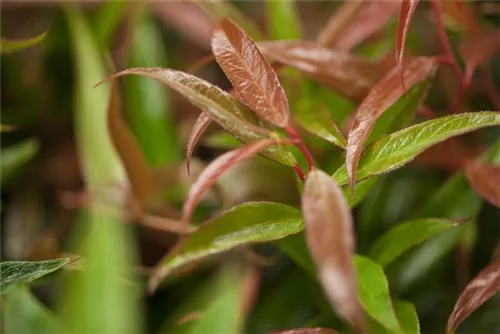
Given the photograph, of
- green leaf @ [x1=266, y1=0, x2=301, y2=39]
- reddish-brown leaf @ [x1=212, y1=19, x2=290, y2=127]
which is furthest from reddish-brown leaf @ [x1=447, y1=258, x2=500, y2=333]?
green leaf @ [x1=266, y1=0, x2=301, y2=39]

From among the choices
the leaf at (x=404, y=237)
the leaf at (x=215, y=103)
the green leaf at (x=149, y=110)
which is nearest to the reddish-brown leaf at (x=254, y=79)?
the leaf at (x=215, y=103)

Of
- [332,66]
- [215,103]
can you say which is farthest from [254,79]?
[332,66]

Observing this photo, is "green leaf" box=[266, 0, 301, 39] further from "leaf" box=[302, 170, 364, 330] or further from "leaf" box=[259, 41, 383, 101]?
"leaf" box=[302, 170, 364, 330]

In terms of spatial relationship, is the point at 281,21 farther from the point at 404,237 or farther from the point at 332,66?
the point at 404,237

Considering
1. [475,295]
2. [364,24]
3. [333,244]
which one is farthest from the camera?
[364,24]

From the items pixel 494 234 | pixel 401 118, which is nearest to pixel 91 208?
pixel 401 118
